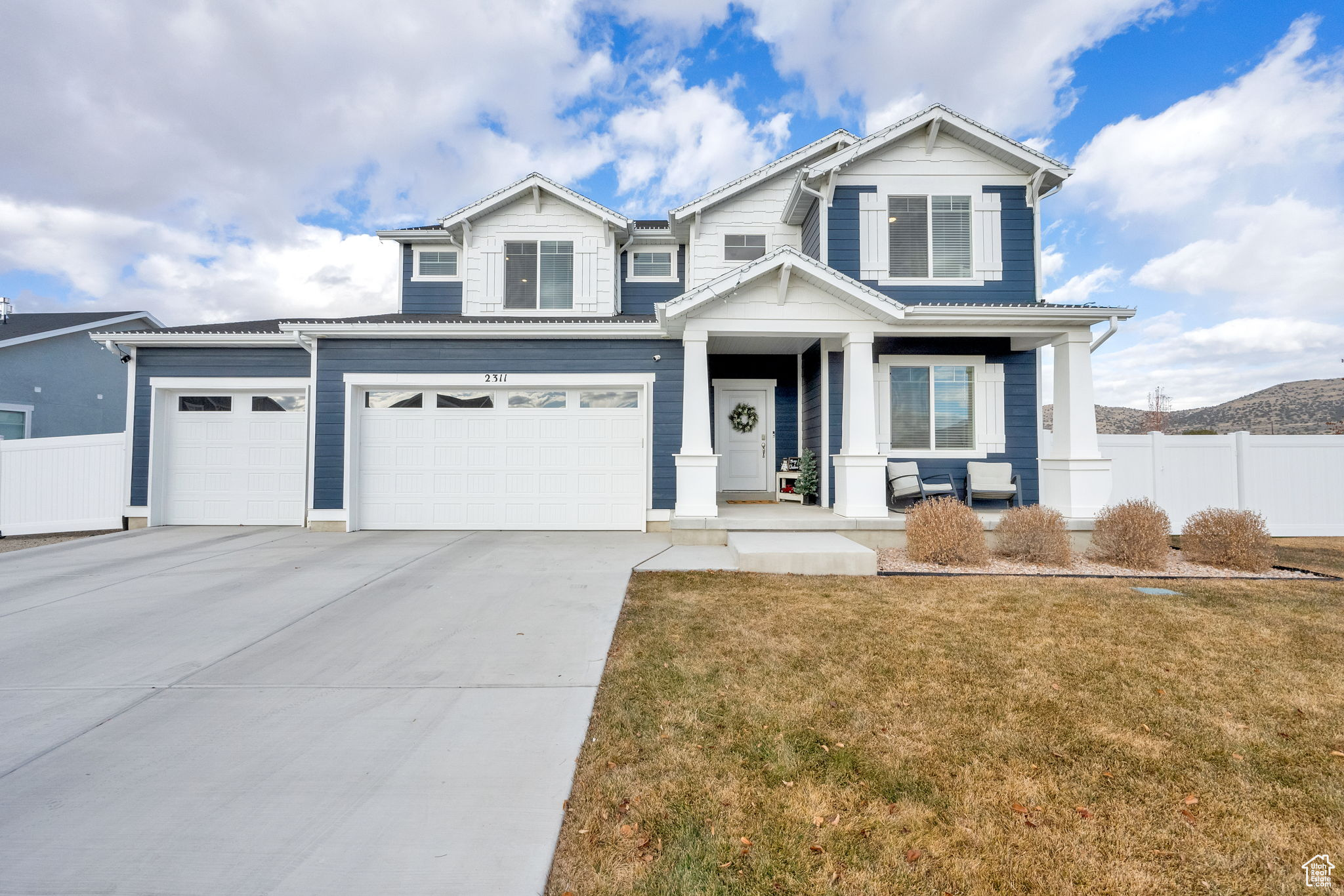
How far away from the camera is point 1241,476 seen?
9164 millimetres

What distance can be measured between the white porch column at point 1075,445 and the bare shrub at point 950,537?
269cm

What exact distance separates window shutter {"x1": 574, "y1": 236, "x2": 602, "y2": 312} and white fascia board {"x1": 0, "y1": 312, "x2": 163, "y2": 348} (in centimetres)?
1328

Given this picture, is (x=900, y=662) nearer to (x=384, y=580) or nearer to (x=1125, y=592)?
(x=1125, y=592)

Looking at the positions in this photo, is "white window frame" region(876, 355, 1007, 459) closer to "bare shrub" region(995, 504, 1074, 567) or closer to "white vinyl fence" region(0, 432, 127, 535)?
"bare shrub" region(995, 504, 1074, 567)

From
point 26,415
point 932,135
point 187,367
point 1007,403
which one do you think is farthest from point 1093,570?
point 26,415

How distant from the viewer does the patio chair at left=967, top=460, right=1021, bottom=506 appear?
8.91m

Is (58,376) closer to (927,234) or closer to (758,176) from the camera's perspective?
(758,176)

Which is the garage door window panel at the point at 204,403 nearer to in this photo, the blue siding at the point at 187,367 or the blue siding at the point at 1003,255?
the blue siding at the point at 187,367

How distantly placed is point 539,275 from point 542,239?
0.74 metres

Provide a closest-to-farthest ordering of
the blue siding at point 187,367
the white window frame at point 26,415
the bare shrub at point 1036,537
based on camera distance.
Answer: the bare shrub at point 1036,537, the blue siding at point 187,367, the white window frame at point 26,415

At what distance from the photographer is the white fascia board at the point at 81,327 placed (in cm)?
1258

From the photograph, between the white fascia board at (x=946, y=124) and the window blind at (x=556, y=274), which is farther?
the window blind at (x=556, y=274)

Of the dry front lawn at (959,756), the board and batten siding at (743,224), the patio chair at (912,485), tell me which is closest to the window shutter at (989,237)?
the board and batten siding at (743,224)

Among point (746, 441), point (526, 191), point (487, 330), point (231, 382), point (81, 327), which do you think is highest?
point (526, 191)
